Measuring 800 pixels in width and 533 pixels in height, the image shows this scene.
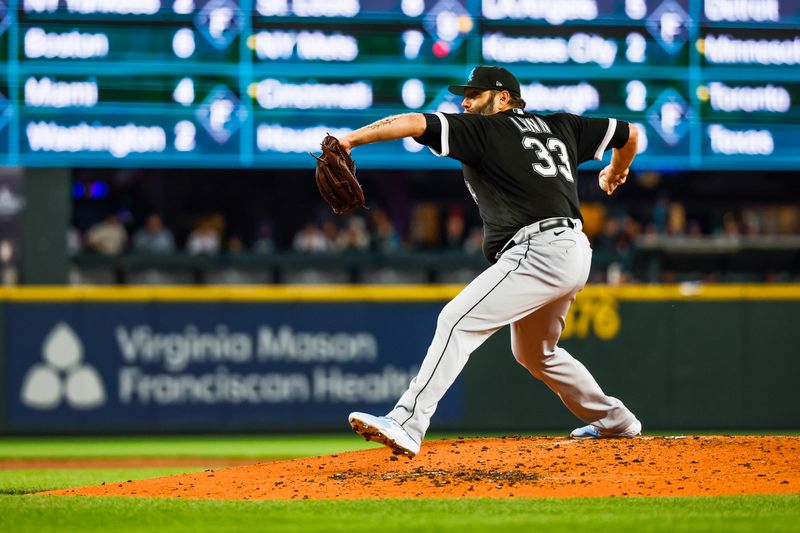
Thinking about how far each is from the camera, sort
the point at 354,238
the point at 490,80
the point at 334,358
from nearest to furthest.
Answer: the point at 490,80
the point at 334,358
the point at 354,238

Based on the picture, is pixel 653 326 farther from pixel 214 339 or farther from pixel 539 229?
pixel 539 229

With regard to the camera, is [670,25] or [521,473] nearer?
[521,473]

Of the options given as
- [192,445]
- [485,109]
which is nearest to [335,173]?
[485,109]

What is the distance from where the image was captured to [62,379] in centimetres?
927

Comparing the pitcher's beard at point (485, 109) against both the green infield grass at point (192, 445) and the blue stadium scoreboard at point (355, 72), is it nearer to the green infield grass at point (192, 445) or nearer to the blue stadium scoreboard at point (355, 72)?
the green infield grass at point (192, 445)

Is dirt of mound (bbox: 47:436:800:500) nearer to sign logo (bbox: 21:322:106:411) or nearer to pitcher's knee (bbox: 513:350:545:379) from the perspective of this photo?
pitcher's knee (bbox: 513:350:545:379)

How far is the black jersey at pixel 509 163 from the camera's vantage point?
4.80m

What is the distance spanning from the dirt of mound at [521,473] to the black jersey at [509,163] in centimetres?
92

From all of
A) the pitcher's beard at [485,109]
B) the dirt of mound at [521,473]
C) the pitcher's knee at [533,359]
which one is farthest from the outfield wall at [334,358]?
the pitcher's beard at [485,109]

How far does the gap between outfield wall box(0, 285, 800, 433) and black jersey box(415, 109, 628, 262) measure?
446 cm

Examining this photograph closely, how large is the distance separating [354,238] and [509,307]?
7231 millimetres

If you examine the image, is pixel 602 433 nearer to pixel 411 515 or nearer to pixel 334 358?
pixel 411 515

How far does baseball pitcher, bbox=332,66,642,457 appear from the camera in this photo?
15.5 feet

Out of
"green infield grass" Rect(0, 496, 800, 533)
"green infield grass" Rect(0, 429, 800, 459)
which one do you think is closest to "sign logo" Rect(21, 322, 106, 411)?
"green infield grass" Rect(0, 429, 800, 459)
